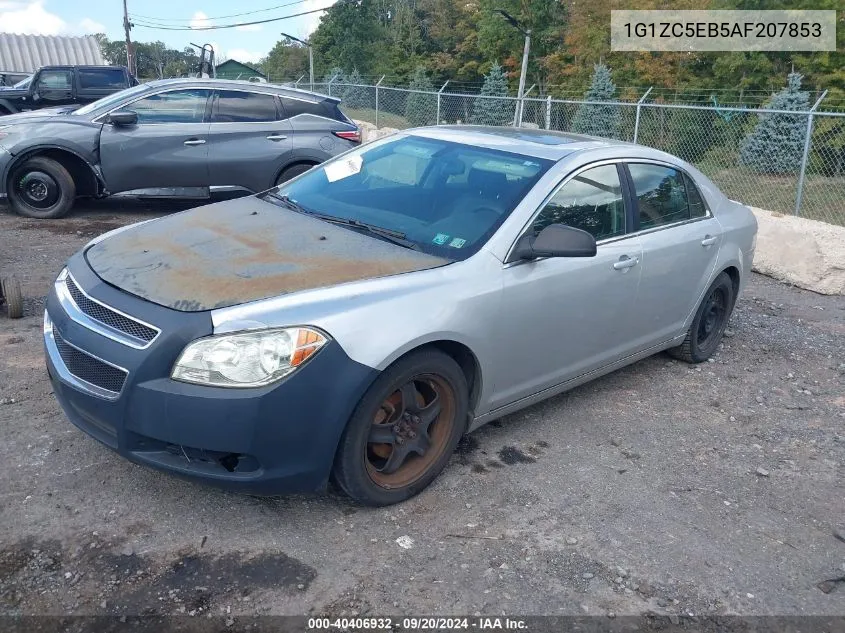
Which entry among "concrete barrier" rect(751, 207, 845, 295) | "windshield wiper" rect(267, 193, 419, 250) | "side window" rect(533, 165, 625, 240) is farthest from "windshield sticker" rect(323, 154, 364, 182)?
"concrete barrier" rect(751, 207, 845, 295)

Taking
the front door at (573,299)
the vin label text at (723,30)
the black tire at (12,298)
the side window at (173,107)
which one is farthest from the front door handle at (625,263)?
the vin label text at (723,30)

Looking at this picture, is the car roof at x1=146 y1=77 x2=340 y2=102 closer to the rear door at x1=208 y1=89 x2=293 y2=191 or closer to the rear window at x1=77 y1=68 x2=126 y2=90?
the rear door at x1=208 y1=89 x2=293 y2=191

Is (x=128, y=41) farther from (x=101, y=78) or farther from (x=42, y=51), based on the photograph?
(x=101, y=78)

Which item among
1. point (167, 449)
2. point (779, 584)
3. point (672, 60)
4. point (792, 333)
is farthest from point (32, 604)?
point (672, 60)

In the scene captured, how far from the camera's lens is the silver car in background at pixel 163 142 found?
28.8ft

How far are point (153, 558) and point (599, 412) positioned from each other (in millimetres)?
2789

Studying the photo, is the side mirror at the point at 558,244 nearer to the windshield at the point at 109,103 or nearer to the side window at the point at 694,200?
the side window at the point at 694,200

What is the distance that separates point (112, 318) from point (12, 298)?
2857 millimetres

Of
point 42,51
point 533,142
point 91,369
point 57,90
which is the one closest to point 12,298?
point 91,369

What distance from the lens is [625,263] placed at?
4426mm

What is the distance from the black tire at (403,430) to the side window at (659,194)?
185cm

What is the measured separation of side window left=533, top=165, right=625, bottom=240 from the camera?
409cm

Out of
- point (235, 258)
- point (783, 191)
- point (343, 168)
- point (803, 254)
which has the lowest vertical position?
point (803, 254)

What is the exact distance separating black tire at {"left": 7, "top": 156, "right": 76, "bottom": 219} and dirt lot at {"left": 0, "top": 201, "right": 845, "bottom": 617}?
15.3 ft
